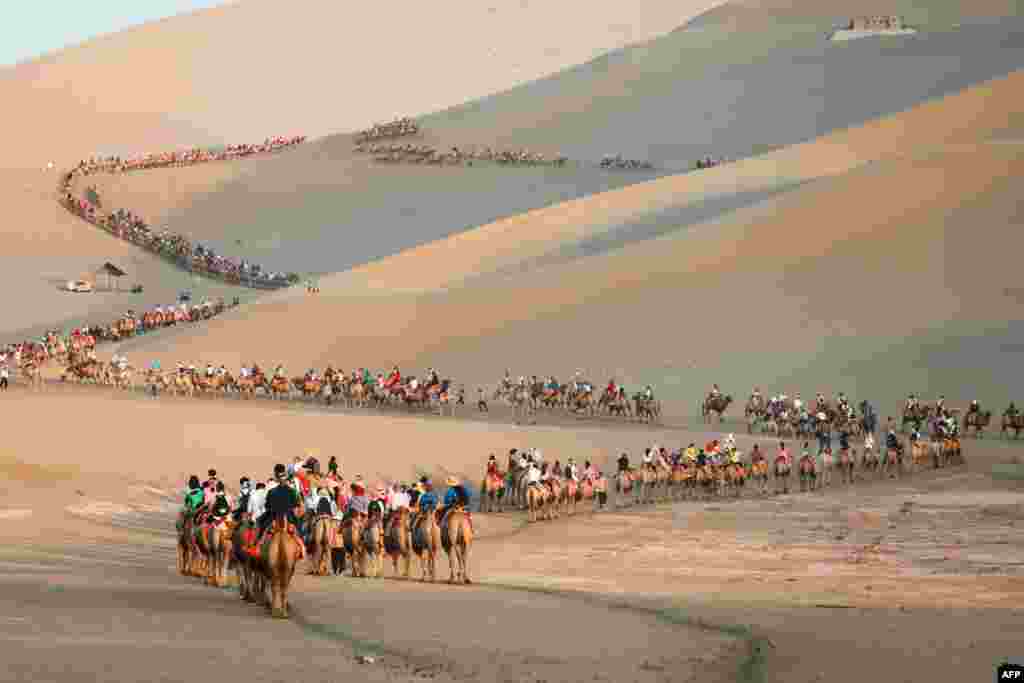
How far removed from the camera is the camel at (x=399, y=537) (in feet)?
90.2

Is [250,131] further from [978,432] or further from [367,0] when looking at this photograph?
[978,432]

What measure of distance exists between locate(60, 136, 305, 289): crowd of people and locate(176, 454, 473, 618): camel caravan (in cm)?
5498

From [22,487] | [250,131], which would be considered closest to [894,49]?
[250,131]

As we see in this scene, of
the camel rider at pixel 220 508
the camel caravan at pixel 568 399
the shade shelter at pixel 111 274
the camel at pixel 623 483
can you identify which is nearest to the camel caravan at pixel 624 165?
the shade shelter at pixel 111 274

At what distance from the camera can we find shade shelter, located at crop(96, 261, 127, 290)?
263ft

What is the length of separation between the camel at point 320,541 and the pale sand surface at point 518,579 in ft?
2.79

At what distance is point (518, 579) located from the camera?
28156mm

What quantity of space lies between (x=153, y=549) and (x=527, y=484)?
32.5 feet

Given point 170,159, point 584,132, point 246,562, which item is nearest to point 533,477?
point 246,562

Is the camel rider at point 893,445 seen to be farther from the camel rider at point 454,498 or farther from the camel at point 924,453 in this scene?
the camel rider at point 454,498

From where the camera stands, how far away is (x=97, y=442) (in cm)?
4097

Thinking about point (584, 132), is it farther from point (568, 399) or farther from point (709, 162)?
point (568, 399)

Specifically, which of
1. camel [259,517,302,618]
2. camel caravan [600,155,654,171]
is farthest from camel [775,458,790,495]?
camel caravan [600,155,654,171]

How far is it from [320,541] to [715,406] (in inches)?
1081
